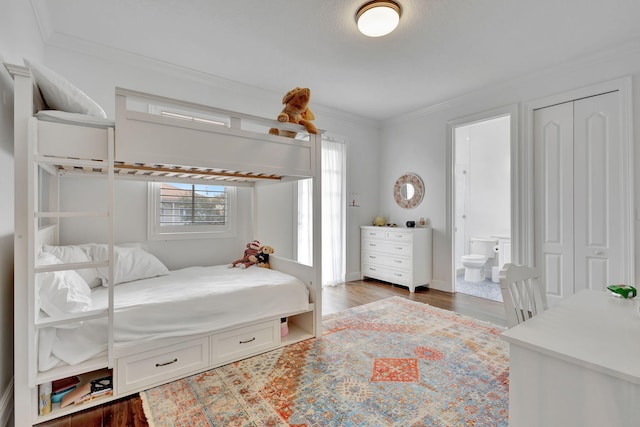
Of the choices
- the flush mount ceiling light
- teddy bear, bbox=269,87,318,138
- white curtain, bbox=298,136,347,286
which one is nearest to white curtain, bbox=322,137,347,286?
white curtain, bbox=298,136,347,286

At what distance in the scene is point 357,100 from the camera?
427 centimetres

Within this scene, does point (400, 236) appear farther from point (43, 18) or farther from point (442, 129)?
point (43, 18)

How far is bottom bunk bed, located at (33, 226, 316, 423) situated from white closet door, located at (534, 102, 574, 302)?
2834 millimetres

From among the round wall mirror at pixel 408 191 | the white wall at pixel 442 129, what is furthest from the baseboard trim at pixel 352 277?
the round wall mirror at pixel 408 191

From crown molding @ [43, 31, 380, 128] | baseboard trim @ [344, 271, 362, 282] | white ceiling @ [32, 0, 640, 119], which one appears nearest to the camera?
white ceiling @ [32, 0, 640, 119]

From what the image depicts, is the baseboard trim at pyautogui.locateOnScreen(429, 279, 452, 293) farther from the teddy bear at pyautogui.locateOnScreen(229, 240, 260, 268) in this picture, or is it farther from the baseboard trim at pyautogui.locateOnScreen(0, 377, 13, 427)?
the baseboard trim at pyautogui.locateOnScreen(0, 377, 13, 427)

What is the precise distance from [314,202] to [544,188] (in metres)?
2.79

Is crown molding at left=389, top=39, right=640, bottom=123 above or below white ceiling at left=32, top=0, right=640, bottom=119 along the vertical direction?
below

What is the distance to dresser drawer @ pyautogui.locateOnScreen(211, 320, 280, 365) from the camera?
2.17m

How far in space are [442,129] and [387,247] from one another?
1948 millimetres

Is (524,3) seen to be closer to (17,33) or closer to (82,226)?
(17,33)

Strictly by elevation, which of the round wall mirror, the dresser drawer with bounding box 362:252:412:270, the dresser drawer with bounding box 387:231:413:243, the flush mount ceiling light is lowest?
the dresser drawer with bounding box 362:252:412:270

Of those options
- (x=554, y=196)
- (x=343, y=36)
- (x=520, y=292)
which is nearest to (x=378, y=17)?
(x=343, y=36)

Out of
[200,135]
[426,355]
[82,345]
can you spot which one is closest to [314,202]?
[200,135]
